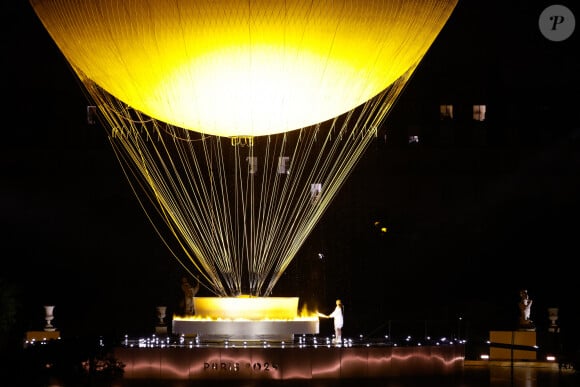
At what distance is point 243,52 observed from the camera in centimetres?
1568

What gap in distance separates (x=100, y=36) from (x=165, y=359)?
5.68 metres

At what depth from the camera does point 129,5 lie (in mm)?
15148

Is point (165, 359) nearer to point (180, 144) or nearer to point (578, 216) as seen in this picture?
point (180, 144)

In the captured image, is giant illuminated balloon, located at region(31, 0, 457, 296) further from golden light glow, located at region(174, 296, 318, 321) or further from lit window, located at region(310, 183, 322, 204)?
lit window, located at region(310, 183, 322, 204)

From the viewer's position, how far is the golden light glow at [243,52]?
1516 cm

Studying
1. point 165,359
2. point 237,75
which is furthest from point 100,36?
point 165,359

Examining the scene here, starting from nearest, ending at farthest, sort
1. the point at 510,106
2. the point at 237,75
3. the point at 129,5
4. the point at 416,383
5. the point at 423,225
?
1. the point at 129,5
2. the point at 237,75
3. the point at 416,383
4. the point at 423,225
5. the point at 510,106

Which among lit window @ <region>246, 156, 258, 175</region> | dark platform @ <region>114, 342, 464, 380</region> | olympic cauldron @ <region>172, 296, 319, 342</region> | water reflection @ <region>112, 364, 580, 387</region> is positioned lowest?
water reflection @ <region>112, 364, 580, 387</region>

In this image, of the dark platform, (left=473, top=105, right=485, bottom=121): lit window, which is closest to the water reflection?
the dark platform

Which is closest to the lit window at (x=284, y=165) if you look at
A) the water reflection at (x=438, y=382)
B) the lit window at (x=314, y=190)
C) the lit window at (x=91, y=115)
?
the lit window at (x=314, y=190)

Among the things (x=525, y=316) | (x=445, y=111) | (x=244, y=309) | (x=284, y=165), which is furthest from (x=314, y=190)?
(x=244, y=309)

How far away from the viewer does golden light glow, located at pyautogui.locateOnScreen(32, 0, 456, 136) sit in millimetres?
15156

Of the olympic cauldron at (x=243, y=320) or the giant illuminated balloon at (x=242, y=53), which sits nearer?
the giant illuminated balloon at (x=242, y=53)

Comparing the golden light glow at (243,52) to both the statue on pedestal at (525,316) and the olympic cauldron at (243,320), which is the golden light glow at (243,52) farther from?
the statue on pedestal at (525,316)
